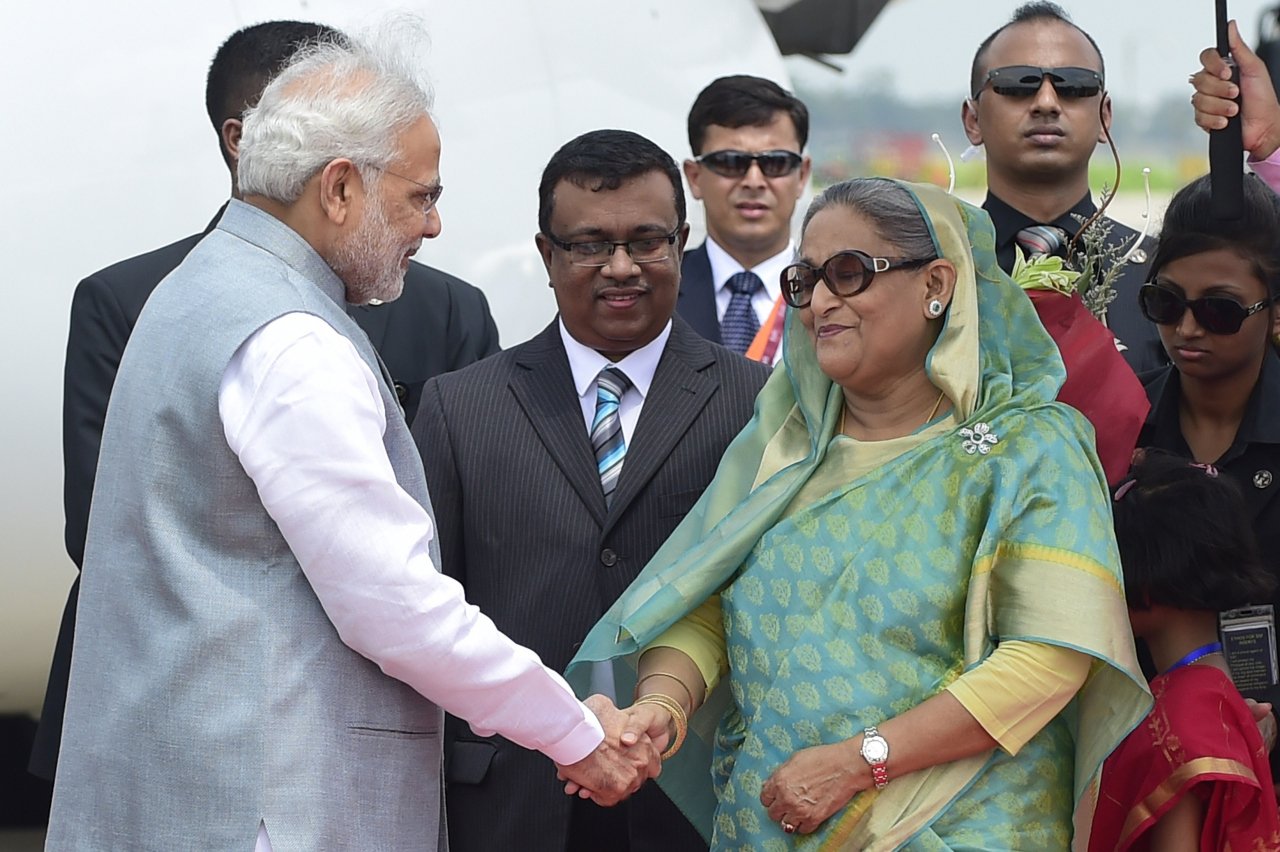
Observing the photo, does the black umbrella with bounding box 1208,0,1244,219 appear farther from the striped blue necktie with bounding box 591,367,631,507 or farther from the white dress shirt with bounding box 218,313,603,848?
the white dress shirt with bounding box 218,313,603,848

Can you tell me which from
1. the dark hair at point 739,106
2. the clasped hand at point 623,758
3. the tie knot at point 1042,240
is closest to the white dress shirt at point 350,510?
the clasped hand at point 623,758

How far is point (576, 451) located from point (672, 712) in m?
0.60

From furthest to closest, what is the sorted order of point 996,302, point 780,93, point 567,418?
point 780,93 < point 567,418 < point 996,302

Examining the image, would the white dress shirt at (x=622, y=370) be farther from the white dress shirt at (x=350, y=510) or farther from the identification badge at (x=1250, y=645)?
the identification badge at (x=1250, y=645)

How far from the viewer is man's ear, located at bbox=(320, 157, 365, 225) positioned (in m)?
2.67

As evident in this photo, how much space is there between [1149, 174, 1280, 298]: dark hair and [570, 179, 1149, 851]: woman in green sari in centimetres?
67

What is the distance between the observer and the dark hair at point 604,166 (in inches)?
134

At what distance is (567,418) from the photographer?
10.9 feet

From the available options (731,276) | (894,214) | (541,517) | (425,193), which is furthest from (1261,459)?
(731,276)

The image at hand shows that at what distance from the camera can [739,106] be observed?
17.4ft

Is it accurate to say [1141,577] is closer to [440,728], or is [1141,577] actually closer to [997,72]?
[440,728]

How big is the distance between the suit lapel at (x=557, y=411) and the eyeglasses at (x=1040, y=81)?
138cm

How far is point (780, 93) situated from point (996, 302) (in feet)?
8.44

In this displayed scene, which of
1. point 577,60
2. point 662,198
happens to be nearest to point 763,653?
point 662,198
